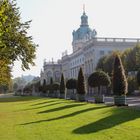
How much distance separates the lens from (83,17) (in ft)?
512

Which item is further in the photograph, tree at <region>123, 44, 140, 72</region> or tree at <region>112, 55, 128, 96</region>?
tree at <region>123, 44, 140, 72</region>

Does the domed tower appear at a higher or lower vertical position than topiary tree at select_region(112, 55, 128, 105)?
higher

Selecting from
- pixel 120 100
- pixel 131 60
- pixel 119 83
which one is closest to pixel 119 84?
pixel 119 83

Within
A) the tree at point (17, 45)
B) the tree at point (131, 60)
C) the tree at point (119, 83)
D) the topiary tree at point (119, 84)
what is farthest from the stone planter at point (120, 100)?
the tree at point (131, 60)

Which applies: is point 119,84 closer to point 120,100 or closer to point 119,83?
point 119,83

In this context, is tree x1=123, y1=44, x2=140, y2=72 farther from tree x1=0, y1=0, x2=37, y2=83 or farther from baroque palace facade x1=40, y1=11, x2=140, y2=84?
tree x1=0, y1=0, x2=37, y2=83

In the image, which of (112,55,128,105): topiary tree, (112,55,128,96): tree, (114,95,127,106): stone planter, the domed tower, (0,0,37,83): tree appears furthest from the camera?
the domed tower

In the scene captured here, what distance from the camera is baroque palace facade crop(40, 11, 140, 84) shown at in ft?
345

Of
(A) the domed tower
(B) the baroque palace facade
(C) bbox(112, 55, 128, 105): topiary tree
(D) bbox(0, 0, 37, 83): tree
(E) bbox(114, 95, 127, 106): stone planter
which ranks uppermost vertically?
(A) the domed tower

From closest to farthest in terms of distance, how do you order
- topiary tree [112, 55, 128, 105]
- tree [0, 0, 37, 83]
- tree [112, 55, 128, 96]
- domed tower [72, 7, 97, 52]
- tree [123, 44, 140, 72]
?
1. tree [0, 0, 37, 83]
2. topiary tree [112, 55, 128, 105]
3. tree [112, 55, 128, 96]
4. tree [123, 44, 140, 72]
5. domed tower [72, 7, 97, 52]

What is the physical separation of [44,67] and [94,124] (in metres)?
164

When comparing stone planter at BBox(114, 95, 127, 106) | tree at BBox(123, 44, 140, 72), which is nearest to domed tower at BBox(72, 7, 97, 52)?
tree at BBox(123, 44, 140, 72)

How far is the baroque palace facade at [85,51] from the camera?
105m

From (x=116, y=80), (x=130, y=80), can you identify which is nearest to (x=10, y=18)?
(x=116, y=80)
